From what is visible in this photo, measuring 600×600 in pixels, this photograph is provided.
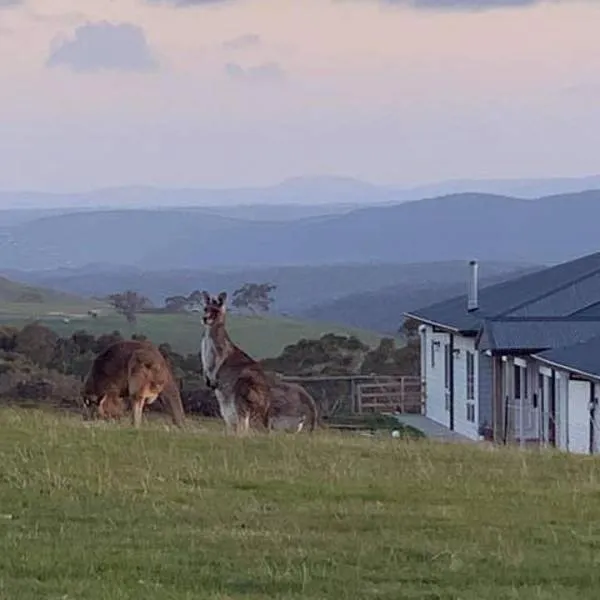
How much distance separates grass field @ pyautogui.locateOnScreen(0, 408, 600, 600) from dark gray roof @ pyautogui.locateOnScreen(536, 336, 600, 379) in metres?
16.9

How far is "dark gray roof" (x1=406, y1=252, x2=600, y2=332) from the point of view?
41.6 m

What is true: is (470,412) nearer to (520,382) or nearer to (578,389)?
(520,382)

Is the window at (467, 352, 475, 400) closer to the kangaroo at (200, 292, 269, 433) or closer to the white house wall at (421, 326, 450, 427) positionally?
the white house wall at (421, 326, 450, 427)

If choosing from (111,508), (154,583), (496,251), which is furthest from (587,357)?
(496,251)

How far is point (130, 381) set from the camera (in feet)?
61.3

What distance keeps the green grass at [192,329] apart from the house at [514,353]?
781 inches

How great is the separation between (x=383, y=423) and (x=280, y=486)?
3096cm

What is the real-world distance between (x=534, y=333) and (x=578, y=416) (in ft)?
15.1

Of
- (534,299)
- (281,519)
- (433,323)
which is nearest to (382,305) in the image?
(433,323)

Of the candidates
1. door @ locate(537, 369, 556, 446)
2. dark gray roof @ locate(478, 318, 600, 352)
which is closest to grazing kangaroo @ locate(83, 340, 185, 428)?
door @ locate(537, 369, 556, 446)

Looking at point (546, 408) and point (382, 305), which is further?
point (382, 305)

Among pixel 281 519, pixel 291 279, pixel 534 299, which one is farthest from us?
pixel 291 279

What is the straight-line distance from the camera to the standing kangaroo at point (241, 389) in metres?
19.2

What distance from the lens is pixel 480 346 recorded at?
40688mm
